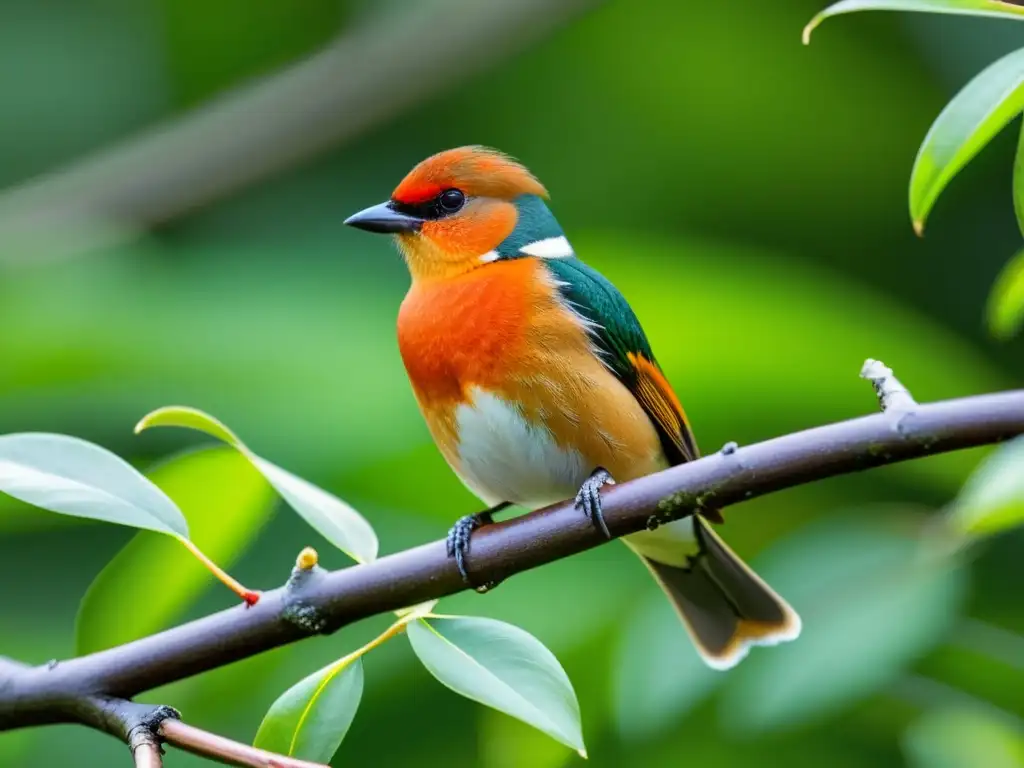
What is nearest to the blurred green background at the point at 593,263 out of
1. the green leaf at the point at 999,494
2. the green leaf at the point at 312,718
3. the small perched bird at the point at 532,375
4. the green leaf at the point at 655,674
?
the green leaf at the point at 655,674

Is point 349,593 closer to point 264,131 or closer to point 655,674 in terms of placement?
point 655,674

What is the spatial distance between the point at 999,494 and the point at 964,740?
985 mm

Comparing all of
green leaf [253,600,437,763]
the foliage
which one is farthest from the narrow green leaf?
green leaf [253,600,437,763]

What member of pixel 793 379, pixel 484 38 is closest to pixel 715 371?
pixel 793 379

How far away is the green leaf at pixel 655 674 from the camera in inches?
91.7

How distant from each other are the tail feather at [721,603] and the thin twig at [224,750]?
1.36m

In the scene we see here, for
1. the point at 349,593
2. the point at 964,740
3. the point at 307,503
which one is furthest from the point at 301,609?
the point at 964,740

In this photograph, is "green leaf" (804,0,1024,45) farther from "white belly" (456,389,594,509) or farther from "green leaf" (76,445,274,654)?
"white belly" (456,389,594,509)

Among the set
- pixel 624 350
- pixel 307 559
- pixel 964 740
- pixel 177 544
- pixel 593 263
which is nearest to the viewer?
pixel 307 559

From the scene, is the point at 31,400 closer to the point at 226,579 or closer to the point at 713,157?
the point at 226,579

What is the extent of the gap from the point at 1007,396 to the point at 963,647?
1.32 meters

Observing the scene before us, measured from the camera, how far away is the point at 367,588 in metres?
1.61

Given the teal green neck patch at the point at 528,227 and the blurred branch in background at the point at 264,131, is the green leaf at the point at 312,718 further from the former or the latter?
the blurred branch in background at the point at 264,131

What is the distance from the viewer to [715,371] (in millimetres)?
3109
